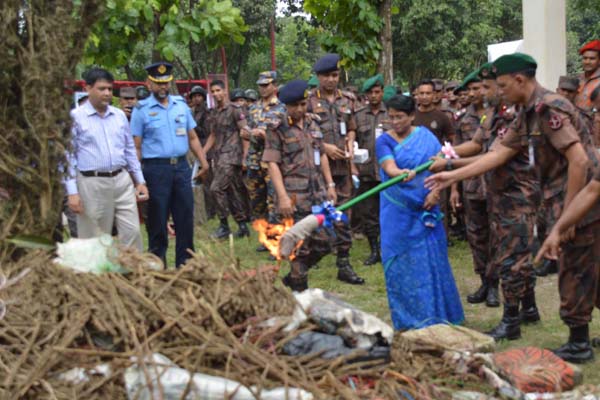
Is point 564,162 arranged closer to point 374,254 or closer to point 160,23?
point 374,254

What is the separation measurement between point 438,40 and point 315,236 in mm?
23732

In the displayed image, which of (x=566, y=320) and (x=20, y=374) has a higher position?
(x=20, y=374)

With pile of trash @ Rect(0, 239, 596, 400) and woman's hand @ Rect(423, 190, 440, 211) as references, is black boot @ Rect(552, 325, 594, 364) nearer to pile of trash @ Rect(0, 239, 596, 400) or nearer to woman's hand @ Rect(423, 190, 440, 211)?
pile of trash @ Rect(0, 239, 596, 400)

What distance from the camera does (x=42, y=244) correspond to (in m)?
5.09

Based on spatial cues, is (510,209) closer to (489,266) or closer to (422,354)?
(489,266)

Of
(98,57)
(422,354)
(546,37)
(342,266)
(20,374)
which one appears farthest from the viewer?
(546,37)

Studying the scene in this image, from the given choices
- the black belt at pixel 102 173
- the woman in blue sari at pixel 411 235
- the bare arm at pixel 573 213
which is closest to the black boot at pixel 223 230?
the black belt at pixel 102 173

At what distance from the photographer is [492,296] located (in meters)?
7.14

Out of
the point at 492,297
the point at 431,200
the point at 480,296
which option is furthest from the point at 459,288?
the point at 431,200

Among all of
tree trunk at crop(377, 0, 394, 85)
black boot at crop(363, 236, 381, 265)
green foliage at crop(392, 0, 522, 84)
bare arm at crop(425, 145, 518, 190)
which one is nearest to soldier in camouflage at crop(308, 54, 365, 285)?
black boot at crop(363, 236, 381, 265)

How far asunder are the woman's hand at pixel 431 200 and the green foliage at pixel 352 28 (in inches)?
244

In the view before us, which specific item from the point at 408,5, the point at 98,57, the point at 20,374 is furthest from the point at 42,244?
the point at 408,5

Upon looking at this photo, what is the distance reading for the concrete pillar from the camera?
1134 centimetres

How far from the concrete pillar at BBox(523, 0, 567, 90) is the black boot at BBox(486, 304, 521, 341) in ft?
20.2
